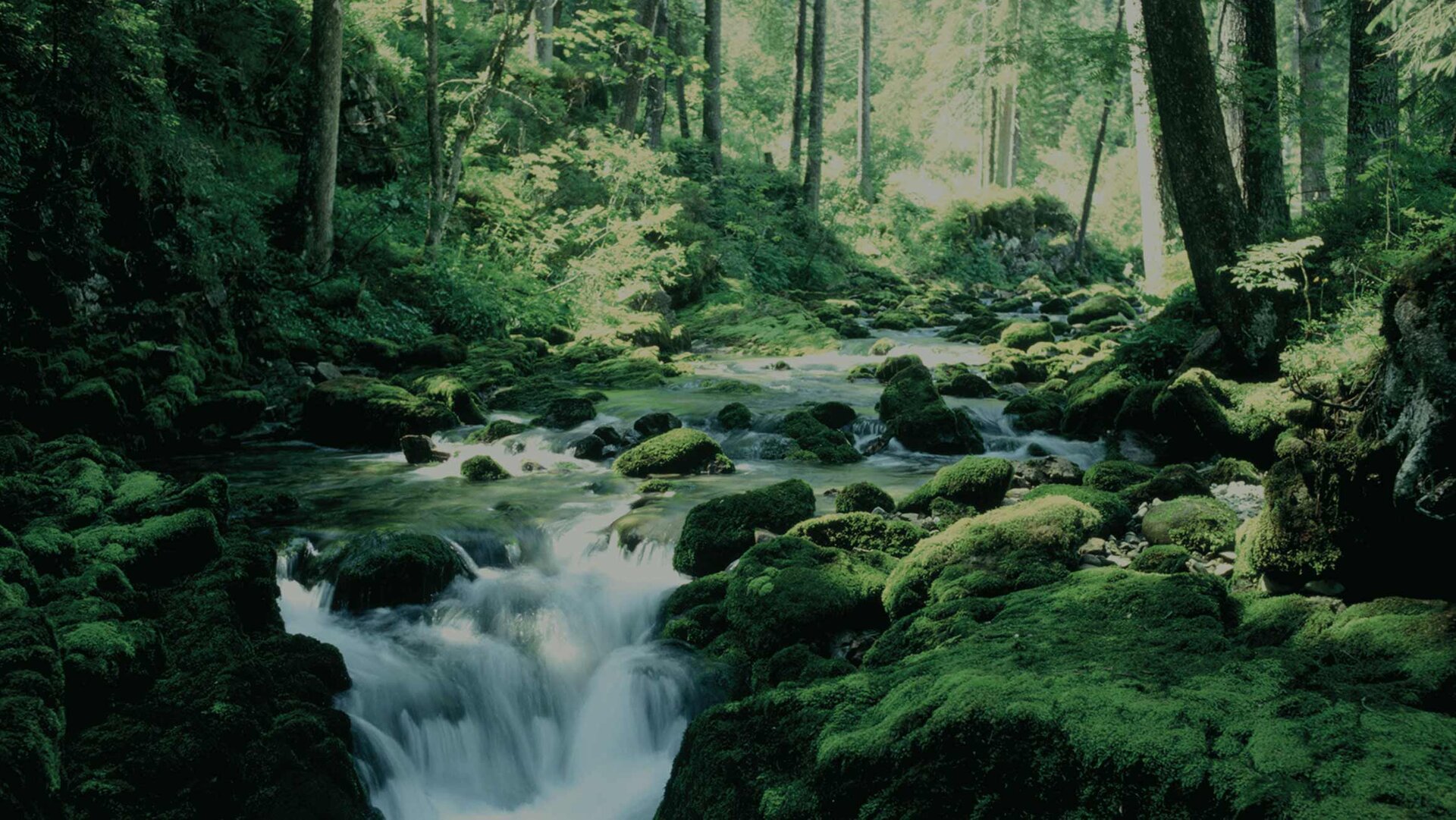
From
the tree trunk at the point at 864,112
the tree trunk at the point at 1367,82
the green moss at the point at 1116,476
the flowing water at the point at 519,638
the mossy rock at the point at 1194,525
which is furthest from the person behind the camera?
the tree trunk at the point at 864,112

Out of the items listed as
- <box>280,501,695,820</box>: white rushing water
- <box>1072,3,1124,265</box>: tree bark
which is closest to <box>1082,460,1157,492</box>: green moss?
<box>280,501,695,820</box>: white rushing water

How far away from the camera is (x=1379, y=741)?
286cm

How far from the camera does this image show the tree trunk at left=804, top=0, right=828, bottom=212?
28.2 metres

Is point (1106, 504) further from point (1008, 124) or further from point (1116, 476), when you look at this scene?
point (1008, 124)

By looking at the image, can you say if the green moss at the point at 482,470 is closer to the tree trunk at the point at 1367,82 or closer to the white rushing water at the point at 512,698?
the white rushing water at the point at 512,698

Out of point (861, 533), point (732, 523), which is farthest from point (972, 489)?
point (732, 523)

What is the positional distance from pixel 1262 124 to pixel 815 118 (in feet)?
64.9

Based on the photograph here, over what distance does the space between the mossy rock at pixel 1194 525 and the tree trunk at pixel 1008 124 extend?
28358mm

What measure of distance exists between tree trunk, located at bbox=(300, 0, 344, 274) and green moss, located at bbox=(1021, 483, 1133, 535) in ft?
39.5

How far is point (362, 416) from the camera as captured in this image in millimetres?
11508

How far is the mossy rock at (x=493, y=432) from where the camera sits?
38.1 feet

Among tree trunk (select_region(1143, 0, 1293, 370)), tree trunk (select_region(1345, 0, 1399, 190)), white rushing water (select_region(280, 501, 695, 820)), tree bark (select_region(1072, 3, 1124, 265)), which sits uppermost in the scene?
tree bark (select_region(1072, 3, 1124, 265))

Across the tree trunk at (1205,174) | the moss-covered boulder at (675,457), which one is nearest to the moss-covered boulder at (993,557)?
the moss-covered boulder at (675,457)

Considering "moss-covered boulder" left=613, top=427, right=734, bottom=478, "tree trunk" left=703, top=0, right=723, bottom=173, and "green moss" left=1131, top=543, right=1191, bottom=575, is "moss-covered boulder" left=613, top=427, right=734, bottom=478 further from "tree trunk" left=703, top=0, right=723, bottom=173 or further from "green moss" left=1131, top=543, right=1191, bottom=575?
"tree trunk" left=703, top=0, right=723, bottom=173
